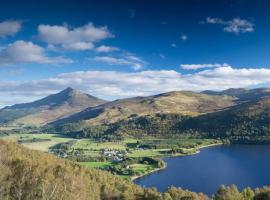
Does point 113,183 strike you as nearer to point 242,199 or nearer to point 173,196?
point 173,196

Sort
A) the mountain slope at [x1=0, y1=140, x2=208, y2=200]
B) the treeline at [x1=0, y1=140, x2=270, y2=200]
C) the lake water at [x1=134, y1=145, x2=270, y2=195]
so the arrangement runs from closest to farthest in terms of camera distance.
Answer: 1. the mountain slope at [x1=0, y1=140, x2=208, y2=200]
2. the treeline at [x1=0, y1=140, x2=270, y2=200]
3. the lake water at [x1=134, y1=145, x2=270, y2=195]

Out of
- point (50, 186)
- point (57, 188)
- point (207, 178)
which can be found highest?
point (50, 186)

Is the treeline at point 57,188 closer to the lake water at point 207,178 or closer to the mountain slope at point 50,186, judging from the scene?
the mountain slope at point 50,186

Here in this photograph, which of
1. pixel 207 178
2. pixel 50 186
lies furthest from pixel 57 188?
pixel 207 178

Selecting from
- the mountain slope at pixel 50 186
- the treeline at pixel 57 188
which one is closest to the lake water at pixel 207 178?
the mountain slope at pixel 50 186

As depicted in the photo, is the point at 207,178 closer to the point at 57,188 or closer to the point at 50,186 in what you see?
the point at 57,188

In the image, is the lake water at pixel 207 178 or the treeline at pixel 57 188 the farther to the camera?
the lake water at pixel 207 178

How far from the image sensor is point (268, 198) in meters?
76.8

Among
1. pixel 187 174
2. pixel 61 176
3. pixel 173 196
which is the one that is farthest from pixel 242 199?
pixel 187 174

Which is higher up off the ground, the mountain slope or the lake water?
the mountain slope

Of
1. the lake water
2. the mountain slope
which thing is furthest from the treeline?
the lake water

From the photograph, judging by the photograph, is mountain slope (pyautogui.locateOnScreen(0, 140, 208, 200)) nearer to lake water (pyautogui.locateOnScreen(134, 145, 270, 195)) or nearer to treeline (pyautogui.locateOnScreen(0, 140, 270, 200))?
treeline (pyautogui.locateOnScreen(0, 140, 270, 200))

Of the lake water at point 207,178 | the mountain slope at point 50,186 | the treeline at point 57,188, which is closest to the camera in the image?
the mountain slope at point 50,186

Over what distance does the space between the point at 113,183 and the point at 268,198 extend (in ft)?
150
